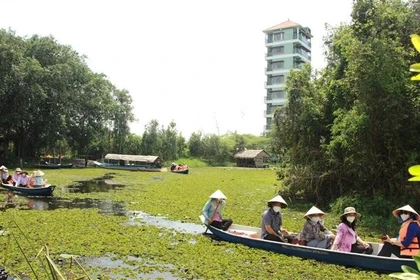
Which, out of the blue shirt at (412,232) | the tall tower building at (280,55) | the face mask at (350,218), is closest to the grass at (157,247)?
the blue shirt at (412,232)

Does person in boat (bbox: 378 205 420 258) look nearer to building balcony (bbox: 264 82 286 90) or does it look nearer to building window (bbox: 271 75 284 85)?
building balcony (bbox: 264 82 286 90)

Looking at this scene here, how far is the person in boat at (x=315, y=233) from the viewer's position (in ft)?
24.9

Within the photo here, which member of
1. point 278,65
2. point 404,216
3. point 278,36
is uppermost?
point 278,36

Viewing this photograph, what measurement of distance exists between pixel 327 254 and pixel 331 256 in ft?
0.25

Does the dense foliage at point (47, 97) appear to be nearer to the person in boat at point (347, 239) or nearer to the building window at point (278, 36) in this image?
the building window at point (278, 36)

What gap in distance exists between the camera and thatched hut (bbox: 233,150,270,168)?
Answer: 4678 cm

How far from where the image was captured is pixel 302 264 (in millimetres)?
7027

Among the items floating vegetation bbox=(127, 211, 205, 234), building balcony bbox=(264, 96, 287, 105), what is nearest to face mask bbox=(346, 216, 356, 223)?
floating vegetation bbox=(127, 211, 205, 234)

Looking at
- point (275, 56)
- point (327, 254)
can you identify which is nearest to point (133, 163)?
point (275, 56)

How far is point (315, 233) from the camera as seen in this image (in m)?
7.81

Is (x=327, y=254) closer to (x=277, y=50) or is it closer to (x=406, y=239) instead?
A: (x=406, y=239)

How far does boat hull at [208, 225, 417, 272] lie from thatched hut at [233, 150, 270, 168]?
38570 millimetres

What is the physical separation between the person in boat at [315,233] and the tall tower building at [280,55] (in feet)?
141

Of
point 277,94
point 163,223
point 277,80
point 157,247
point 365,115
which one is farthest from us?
point 277,80
